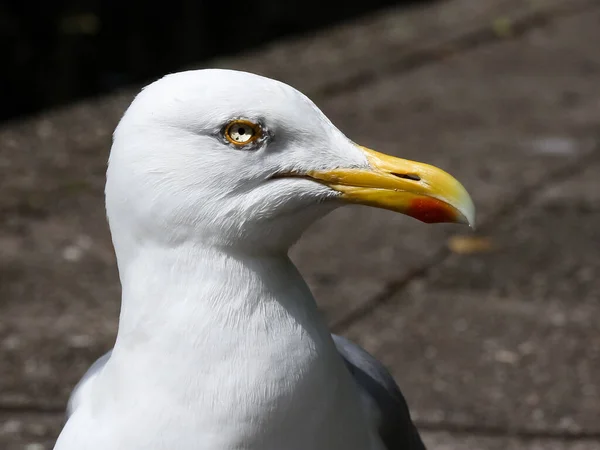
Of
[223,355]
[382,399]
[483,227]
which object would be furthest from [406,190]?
[483,227]

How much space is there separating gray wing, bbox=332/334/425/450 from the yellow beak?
1.87ft

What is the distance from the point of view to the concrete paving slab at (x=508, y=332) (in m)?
4.23

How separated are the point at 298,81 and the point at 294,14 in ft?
7.40

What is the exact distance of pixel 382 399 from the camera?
122 inches

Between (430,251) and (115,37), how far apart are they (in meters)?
4.38

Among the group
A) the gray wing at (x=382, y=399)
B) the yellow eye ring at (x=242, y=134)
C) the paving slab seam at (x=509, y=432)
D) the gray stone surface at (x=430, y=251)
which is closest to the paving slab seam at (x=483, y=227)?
the gray stone surface at (x=430, y=251)

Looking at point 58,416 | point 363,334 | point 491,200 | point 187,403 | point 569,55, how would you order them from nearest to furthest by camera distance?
point 187,403, point 58,416, point 363,334, point 491,200, point 569,55

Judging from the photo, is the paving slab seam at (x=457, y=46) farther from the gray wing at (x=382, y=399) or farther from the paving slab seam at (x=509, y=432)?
Result: the gray wing at (x=382, y=399)

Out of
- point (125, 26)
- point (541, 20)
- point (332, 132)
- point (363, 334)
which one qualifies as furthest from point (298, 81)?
point (332, 132)

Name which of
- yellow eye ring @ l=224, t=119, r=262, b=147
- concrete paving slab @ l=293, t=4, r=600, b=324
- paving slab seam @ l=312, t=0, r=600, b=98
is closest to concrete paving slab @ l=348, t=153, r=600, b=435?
concrete paving slab @ l=293, t=4, r=600, b=324

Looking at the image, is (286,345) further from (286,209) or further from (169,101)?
(169,101)

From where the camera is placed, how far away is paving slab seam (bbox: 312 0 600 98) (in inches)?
326

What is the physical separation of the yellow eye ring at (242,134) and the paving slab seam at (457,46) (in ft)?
Result: 17.8

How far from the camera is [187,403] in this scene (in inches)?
101
